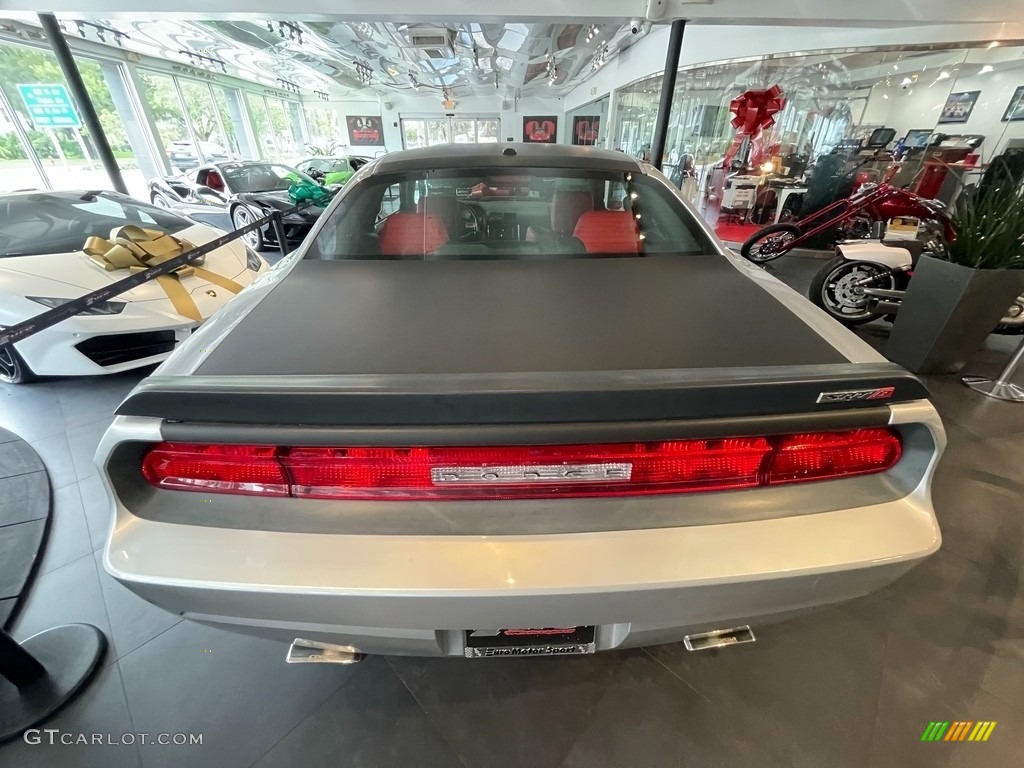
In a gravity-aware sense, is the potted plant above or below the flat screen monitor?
below

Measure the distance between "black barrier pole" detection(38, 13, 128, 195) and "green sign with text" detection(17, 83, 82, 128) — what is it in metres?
1.79

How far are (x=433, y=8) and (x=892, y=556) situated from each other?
5.92m

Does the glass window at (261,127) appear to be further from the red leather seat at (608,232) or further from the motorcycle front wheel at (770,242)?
the red leather seat at (608,232)

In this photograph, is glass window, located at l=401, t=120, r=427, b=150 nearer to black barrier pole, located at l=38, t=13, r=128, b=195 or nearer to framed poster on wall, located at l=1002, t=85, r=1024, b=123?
black barrier pole, located at l=38, t=13, r=128, b=195

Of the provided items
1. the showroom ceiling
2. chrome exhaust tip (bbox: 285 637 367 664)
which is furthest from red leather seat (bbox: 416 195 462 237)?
the showroom ceiling

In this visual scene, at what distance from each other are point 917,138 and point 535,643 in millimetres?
8064

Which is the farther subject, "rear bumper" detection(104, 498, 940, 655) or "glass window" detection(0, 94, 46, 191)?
"glass window" detection(0, 94, 46, 191)

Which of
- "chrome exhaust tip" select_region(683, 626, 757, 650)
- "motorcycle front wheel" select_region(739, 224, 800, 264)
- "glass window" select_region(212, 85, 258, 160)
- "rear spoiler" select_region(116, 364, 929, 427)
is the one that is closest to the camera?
"rear spoiler" select_region(116, 364, 929, 427)

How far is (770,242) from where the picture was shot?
5.30 m

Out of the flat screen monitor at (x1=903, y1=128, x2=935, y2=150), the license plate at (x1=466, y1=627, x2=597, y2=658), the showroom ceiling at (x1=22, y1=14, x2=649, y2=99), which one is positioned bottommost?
the license plate at (x1=466, y1=627, x2=597, y2=658)

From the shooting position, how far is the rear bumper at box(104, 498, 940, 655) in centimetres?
78

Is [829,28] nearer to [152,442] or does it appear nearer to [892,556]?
[892,556]

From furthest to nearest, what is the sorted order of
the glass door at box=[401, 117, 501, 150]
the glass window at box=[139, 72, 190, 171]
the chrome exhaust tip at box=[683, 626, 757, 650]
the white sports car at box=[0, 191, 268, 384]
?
1. the glass door at box=[401, 117, 501, 150]
2. the glass window at box=[139, 72, 190, 171]
3. the white sports car at box=[0, 191, 268, 384]
4. the chrome exhaust tip at box=[683, 626, 757, 650]

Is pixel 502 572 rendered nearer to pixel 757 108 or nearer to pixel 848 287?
pixel 848 287
